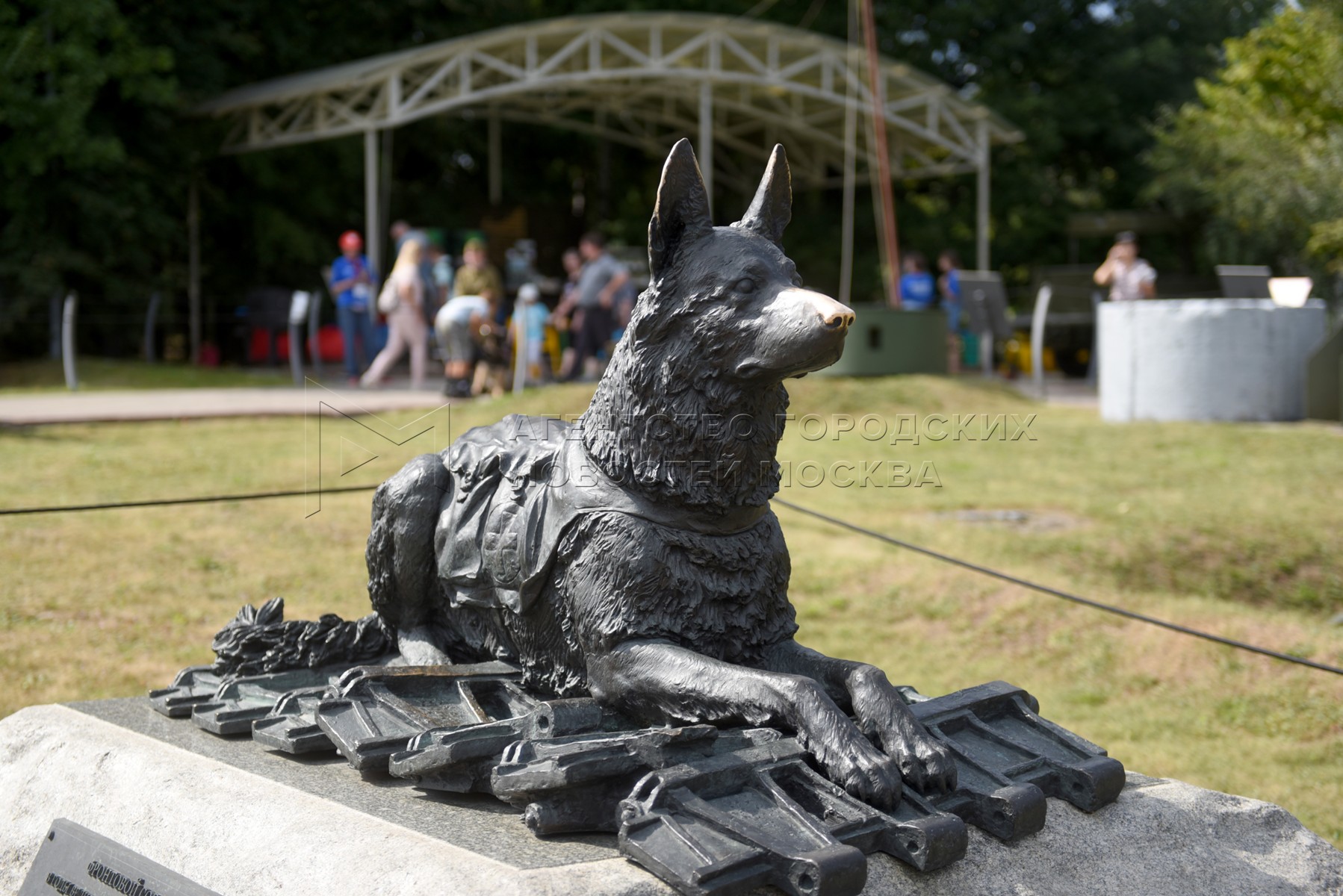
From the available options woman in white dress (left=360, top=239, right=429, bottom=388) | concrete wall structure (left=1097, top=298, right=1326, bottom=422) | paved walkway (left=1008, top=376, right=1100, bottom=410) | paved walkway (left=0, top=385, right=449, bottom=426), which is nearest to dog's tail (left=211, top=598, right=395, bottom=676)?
paved walkway (left=0, top=385, right=449, bottom=426)

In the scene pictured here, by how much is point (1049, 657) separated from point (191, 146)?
16368 mm

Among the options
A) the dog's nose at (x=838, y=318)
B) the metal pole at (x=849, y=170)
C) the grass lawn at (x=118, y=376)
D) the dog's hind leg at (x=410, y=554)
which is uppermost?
the metal pole at (x=849, y=170)

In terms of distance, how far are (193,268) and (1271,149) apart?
16.4m

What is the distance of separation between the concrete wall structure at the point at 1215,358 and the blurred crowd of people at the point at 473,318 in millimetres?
4612

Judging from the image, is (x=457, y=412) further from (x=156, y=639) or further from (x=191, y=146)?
(x=191, y=146)

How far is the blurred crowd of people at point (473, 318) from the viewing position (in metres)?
12.3

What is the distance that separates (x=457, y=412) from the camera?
10625 mm

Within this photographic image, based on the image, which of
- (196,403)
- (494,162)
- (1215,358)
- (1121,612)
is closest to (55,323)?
(196,403)

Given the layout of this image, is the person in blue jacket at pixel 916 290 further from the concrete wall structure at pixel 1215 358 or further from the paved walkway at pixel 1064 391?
the concrete wall structure at pixel 1215 358

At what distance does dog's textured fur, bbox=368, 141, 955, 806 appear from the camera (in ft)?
8.32

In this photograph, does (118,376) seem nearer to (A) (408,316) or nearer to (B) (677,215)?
(A) (408,316)

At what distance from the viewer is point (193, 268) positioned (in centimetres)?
1869

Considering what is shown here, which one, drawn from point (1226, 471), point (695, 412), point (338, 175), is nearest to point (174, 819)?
point (695, 412)

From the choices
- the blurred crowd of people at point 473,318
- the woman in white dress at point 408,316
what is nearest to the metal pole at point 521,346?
the blurred crowd of people at point 473,318
